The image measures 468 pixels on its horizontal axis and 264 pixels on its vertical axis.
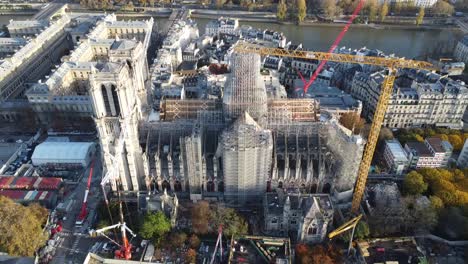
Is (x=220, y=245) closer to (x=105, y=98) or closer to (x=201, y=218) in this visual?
(x=201, y=218)

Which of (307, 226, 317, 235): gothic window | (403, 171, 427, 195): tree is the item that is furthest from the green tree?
(307, 226, 317, 235): gothic window

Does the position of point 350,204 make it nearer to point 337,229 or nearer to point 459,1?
point 337,229

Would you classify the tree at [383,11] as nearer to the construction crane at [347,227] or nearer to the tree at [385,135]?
the tree at [385,135]

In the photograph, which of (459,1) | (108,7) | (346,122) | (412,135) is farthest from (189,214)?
(459,1)

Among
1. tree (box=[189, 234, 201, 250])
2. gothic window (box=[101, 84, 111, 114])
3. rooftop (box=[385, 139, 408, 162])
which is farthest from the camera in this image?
rooftop (box=[385, 139, 408, 162])

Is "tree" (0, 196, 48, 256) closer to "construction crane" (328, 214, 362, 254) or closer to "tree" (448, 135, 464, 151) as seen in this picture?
"construction crane" (328, 214, 362, 254)

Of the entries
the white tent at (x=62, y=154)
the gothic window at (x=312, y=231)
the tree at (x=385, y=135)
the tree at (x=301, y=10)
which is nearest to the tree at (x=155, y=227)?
the gothic window at (x=312, y=231)
